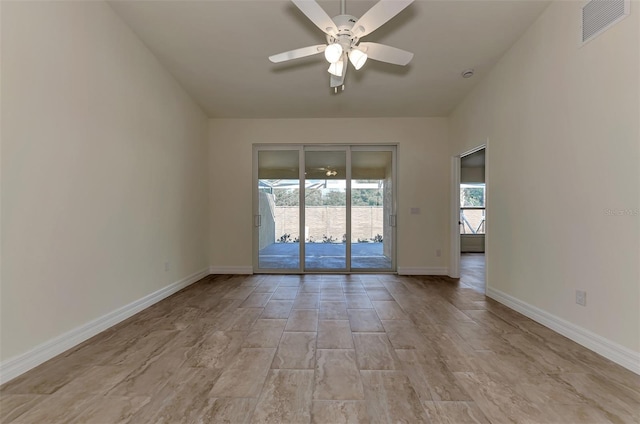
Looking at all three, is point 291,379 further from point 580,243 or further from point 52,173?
point 580,243

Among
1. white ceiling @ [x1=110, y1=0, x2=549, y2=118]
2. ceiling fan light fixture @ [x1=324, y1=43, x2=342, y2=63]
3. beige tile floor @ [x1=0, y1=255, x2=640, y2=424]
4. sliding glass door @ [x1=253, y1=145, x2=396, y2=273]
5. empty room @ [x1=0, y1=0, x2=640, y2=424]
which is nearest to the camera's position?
beige tile floor @ [x1=0, y1=255, x2=640, y2=424]

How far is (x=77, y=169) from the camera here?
7.85 ft

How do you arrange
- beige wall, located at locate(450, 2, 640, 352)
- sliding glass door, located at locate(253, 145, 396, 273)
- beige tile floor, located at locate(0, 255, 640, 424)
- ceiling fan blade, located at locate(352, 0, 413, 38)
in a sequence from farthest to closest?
sliding glass door, located at locate(253, 145, 396, 273) → beige wall, located at locate(450, 2, 640, 352) → ceiling fan blade, located at locate(352, 0, 413, 38) → beige tile floor, located at locate(0, 255, 640, 424)

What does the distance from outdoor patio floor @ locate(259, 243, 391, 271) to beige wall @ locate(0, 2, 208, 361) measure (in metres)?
1.89

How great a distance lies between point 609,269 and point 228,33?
13.3 ft

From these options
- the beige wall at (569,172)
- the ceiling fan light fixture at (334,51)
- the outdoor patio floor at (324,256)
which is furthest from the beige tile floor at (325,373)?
the ceiling fan light fixture at (334,51)

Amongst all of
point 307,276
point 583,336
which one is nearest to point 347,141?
point 307,276

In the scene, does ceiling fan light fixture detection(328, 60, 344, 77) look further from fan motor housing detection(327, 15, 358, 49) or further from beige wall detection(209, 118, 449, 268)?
beige wall detection(209, 118, 449, 268)

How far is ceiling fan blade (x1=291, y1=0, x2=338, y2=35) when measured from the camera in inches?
76.3

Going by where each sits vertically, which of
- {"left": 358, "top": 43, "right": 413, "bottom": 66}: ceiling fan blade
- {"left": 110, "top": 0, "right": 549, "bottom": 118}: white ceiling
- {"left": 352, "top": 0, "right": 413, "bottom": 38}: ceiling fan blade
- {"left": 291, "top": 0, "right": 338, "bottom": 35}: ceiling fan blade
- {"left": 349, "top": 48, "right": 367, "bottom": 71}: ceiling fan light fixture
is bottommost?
{"left": 349, "top": 48, "right": 367, "bottom": 71}: ceiling fan light fixture

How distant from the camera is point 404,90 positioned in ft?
13.8

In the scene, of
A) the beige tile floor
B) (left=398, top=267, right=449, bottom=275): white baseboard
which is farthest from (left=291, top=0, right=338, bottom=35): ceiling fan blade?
(left=398, top=267, right=449, bottom=275): white baseboard

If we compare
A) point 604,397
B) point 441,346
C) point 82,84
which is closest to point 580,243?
point 604,397

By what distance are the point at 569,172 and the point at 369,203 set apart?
3071 millimetres
